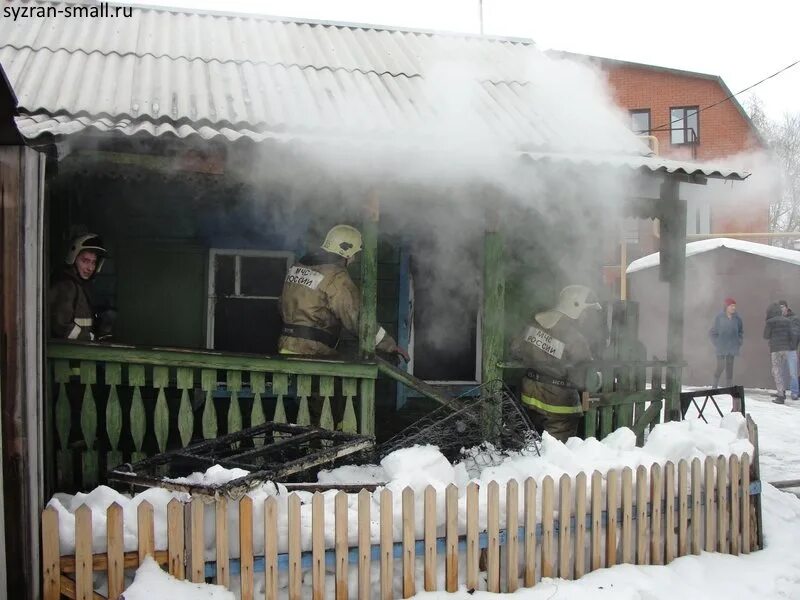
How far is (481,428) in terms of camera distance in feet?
19.7

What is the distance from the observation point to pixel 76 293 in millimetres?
5781

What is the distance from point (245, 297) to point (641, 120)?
27117mm

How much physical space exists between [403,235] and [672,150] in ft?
85.4

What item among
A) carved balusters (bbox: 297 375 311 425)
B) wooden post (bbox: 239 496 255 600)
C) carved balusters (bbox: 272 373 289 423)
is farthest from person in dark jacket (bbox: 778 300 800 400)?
wooden post (bbox: 239 496 255 600)

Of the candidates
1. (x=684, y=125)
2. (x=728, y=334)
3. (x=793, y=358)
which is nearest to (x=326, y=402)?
(x=793, y=358)

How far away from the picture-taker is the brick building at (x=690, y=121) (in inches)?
1148

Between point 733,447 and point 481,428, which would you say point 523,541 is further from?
point 733,447

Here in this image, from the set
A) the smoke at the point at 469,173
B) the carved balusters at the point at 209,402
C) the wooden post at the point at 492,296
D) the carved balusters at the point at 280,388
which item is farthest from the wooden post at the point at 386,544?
the smoke at the point at 469,173

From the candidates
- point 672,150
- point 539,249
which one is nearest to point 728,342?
point 539,249

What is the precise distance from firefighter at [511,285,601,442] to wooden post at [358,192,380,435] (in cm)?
167

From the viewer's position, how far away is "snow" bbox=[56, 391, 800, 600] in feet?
13.0

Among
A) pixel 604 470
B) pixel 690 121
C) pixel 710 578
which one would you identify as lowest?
pixel 710 578

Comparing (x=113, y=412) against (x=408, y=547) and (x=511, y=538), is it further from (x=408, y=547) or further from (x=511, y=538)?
(x=511, y=538)

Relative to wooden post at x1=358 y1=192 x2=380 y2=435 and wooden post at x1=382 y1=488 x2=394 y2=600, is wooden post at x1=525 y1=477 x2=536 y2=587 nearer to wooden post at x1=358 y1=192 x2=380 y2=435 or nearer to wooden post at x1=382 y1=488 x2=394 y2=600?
wooden post at x1=382 y1=488 x2=394 y2=600
